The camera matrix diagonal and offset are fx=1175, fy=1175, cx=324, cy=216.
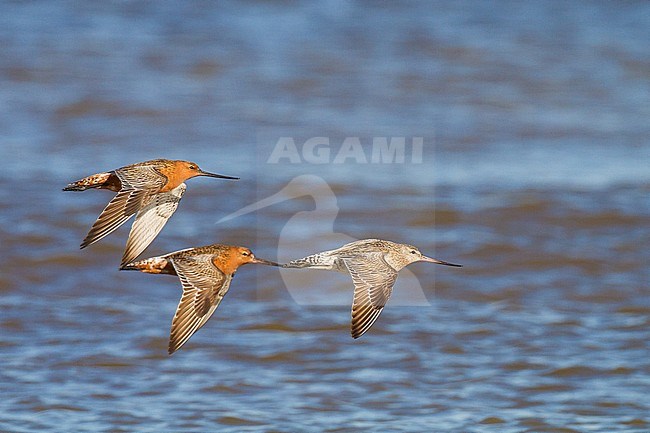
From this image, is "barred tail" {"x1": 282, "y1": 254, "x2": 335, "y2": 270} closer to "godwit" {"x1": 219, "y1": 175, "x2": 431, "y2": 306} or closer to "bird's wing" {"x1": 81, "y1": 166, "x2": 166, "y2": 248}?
"bird's wing" {"x1": 81, "y1": 166, "x2": 166, "y2": 248}

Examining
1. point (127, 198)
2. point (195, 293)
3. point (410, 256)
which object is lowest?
point (195, 293)

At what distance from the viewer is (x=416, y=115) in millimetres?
11273

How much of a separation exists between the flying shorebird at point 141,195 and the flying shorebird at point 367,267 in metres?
0.57

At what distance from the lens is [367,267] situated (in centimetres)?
483

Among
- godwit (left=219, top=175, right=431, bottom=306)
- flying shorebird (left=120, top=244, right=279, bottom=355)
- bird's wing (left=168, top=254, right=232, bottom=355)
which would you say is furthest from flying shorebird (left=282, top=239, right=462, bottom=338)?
godwit (left=219, top=175, right=431, bottom=306)

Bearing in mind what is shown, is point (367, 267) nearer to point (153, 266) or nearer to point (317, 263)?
point (317, 263)

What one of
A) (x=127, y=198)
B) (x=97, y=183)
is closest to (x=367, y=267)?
(x=127, y=198)

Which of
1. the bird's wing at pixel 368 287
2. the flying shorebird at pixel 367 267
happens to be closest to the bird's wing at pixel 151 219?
the flying shorebird at pixel 367 267

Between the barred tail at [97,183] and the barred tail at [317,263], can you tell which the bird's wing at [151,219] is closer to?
the barred tail at [97,183]

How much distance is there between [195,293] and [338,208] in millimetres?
5099

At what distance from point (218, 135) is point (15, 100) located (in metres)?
2.25

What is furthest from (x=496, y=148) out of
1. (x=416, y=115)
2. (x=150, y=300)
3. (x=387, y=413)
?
(x=387, y=413)

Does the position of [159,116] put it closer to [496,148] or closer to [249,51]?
[249,51]

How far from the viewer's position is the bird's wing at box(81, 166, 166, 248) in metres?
4.20
